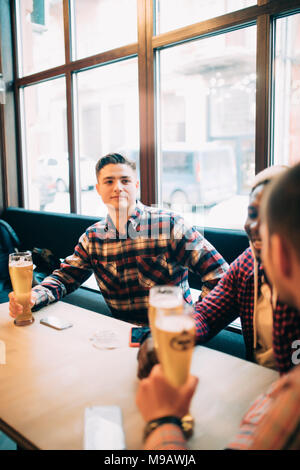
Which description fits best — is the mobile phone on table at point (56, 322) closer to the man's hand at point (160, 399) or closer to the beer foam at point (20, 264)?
the beer foam at point (20, 264)

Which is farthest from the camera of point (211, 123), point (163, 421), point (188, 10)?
point (211, 123)

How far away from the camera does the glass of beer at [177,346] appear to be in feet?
2.54

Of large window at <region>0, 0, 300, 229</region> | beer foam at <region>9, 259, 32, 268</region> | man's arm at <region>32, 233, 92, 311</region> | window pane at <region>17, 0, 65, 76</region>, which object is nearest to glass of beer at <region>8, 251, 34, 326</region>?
beer foam at <region>9, 259, 32, 268</region>

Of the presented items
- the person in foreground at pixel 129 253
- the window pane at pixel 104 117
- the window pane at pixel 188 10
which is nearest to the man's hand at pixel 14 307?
the person in foreground at pixel 129 253

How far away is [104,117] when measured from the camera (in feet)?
12.0

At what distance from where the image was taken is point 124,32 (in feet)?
10.2

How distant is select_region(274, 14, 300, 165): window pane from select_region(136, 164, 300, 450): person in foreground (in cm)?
173

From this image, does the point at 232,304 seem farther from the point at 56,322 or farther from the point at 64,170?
the point at 64,170

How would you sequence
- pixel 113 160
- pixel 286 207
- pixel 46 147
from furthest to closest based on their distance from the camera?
pixel 46 147 < pixel 113 160 < pixel 286 207

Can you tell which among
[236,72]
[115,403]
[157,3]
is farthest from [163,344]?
[157,3]

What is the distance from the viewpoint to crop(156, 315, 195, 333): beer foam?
0.79m

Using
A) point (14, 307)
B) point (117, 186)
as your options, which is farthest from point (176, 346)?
point (117, 186)

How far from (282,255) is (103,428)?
0.51 meters
